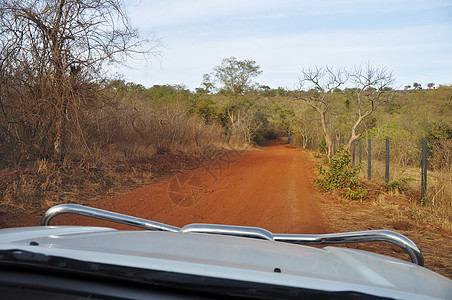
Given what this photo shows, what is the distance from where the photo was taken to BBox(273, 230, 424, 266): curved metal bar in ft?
7.18

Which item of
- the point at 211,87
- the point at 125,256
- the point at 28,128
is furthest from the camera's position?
the point at 211,87

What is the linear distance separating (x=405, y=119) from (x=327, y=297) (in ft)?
110

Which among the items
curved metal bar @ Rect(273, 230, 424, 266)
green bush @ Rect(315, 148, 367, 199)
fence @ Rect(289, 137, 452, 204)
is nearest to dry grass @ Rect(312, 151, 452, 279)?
green bush @ Rect(315, 148, 367, 199)

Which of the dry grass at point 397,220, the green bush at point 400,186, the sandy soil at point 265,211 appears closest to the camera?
the dry grass at point 397,220

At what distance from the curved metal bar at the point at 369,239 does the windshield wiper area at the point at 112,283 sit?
1.15 m

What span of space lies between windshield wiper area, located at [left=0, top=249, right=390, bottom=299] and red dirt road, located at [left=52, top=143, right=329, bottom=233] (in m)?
5.57

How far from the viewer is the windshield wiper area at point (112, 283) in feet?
3.98

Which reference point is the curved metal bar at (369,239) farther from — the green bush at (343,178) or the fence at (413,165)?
the green bush at (343,178)

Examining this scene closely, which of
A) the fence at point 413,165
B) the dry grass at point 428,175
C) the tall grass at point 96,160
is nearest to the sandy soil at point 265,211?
the tall grass at point 96,160

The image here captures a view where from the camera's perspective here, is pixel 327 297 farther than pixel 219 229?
No

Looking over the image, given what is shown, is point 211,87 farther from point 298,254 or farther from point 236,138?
point 298,254

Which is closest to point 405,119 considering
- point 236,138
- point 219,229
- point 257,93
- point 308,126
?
point 308,126

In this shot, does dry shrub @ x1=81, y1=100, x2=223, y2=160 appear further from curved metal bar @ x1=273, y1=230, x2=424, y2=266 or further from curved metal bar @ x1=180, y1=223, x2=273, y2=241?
curved metal bar @ x1=273, y1=230, x2=424, y2=266

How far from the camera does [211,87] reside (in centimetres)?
4512
